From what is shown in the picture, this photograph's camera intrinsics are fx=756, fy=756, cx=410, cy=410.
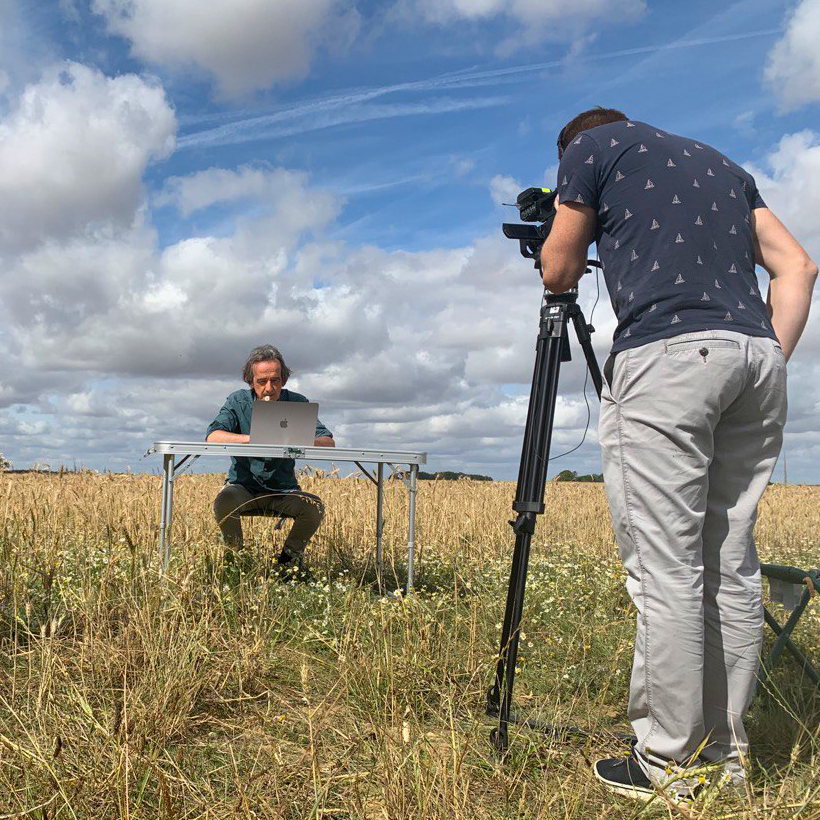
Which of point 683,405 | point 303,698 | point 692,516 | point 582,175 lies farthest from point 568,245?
point 303,698

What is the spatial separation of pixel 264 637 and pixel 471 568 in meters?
2.74

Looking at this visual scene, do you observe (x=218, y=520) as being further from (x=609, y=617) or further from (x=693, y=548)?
(x=693, y=548)

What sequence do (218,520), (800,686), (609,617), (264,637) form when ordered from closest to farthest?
(800,686) → (264,637) → (609,617) → (218,520)

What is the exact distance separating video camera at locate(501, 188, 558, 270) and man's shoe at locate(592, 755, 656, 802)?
1.60 m

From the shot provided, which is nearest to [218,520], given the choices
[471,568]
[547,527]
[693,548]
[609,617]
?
[471,568]

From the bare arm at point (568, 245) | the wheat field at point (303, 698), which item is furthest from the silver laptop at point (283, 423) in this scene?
the bare arm at point (568, 245)

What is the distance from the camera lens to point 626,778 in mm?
2203

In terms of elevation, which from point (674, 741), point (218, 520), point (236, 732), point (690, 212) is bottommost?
point (236, 732)

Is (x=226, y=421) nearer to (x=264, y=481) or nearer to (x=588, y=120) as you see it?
(x=264, y=481)

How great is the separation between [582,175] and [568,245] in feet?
0.69

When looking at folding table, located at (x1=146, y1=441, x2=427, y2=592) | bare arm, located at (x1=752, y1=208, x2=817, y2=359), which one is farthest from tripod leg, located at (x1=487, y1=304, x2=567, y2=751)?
folding table, located at (x1=146, y1=441, x2=427, y2=592)

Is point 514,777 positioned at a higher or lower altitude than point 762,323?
lower

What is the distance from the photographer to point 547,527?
9.80 meters

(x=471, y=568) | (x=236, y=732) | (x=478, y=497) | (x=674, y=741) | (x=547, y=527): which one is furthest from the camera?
(x=478, y=497)
